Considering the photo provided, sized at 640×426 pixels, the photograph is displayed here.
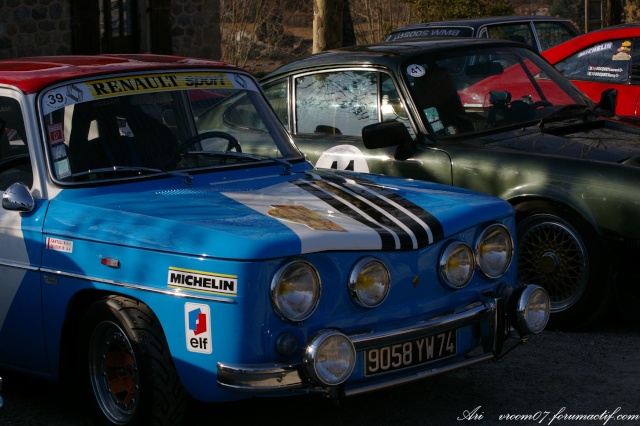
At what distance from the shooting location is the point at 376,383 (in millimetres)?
4305

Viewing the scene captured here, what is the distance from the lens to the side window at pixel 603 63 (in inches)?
384

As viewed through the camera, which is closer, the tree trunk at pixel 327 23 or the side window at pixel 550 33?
the side window at pixel 550 33

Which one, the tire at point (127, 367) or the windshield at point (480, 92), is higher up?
the windshield at point (480, 92)

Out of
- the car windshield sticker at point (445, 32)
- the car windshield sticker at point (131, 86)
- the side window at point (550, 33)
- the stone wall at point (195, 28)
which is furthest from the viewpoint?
the stone wall at point (195, 28)

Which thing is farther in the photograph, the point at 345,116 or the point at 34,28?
the point at 34,28

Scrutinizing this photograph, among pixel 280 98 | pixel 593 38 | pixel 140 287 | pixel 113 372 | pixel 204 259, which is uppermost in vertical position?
pixel 593 38

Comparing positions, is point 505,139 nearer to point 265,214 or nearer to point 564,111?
point 564,111

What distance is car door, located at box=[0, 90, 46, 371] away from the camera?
189 inches

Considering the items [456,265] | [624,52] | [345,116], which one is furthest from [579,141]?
[624,52]

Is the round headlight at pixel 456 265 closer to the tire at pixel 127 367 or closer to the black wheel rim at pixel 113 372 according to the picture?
the tire at pixel 127 367

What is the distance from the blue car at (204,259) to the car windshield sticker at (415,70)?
1528 millimetres

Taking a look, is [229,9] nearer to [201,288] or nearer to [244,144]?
[244,144]

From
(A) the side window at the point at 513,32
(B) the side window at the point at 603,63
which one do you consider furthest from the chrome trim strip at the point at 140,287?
(A) the side window at the point at 513,32

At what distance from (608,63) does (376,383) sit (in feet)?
20.7
